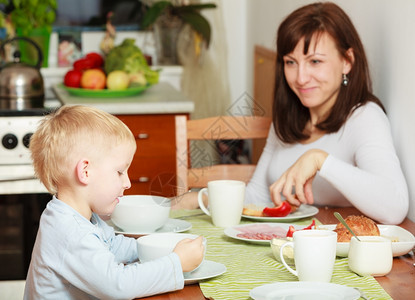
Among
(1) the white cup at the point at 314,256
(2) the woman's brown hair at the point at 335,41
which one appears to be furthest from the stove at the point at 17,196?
(1) the white cup at the point at 314,256

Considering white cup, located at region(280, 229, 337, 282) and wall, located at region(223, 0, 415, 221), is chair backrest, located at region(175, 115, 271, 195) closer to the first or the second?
wall, located at region(223, 0, 415, 221)

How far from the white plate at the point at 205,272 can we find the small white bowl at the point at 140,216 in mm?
213

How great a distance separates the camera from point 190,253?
113 centimetres

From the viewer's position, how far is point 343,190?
162cm

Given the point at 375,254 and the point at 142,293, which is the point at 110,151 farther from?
the point at 375,254

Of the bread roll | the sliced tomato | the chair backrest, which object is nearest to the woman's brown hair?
the chair backrest

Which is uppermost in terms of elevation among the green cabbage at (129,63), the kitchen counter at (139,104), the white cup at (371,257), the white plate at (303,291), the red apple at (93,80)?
the green cabbage at (129,63)

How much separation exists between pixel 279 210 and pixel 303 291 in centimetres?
52

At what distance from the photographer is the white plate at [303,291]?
3.46 feet

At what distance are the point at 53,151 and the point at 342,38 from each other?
99cm

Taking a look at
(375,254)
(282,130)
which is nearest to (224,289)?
(375,254)

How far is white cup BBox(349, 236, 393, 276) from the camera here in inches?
46.4

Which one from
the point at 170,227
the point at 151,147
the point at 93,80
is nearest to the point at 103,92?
the point at 93,80

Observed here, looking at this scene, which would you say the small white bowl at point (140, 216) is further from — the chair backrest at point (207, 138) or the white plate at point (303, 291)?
the chair backrest at point (207, 138)
